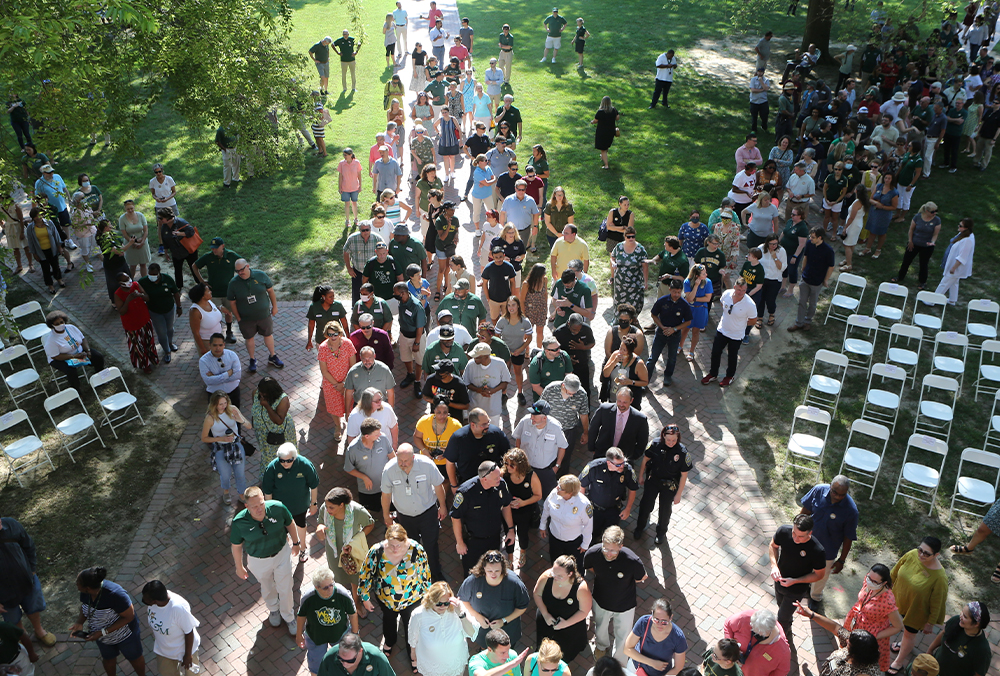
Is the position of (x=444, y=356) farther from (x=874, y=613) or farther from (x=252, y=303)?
(x=874, y=613)

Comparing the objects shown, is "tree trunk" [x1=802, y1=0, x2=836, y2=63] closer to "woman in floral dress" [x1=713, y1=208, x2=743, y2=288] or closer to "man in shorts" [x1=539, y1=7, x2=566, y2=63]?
"man in shorts" [x1=539, y1=7, x2=566, y2=63]

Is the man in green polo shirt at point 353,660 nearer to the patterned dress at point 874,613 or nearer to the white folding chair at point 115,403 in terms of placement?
the patterned dress at point 874,613

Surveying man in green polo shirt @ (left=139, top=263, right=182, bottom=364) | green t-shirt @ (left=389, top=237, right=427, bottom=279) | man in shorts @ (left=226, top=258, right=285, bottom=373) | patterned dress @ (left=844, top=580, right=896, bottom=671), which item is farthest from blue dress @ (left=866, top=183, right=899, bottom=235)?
man in green polo shirt @ (left=139, top=263, right=182, bottom=364)

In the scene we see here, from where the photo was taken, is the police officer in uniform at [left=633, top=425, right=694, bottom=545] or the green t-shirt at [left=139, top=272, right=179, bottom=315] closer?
the police officer in uniform at [left=633, top=425, right=694, bottom=545]

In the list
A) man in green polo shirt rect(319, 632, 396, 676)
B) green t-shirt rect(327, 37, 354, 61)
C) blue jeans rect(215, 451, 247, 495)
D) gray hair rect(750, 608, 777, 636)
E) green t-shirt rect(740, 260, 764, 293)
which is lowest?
blue jeans rect(215, 451, 247, 495)

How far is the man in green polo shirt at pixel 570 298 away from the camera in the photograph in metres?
10.9

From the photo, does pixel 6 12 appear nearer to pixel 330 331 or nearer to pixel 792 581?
pixel 330 331

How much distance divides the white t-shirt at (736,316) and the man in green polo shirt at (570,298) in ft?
6.43

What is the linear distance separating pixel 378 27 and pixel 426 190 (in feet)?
61.2

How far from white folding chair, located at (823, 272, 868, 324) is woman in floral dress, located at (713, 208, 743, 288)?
5.73 ft

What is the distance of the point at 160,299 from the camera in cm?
1185

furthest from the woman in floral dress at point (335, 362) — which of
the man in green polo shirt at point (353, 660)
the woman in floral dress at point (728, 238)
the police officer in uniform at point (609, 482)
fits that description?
the woman in floral dress at point (728, 238)

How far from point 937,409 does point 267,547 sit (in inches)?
350

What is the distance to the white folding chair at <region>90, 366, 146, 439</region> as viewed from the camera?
10.8m
